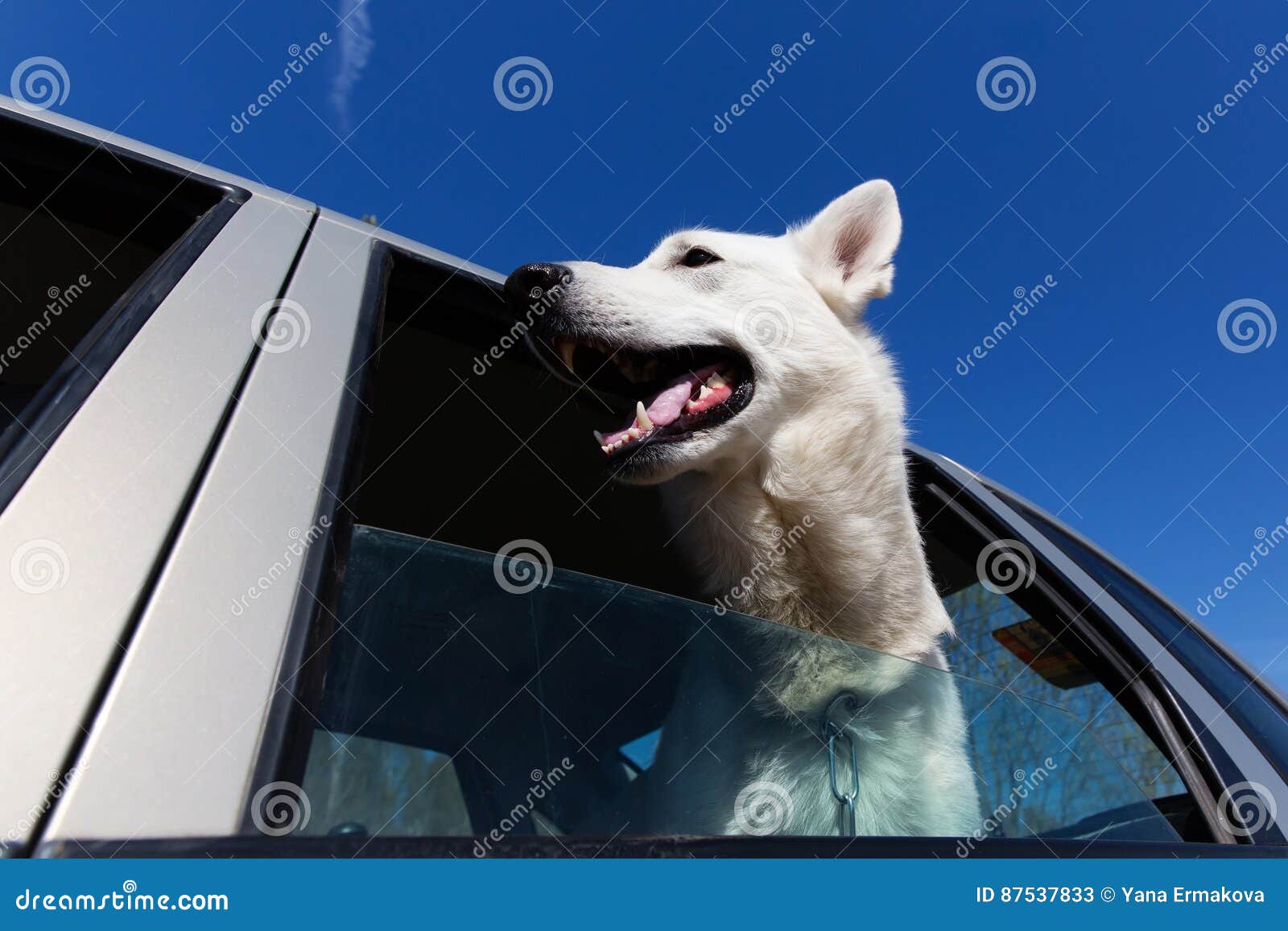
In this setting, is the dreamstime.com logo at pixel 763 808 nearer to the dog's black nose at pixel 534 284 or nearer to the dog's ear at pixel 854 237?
the dog's black nose at pixel 534 284

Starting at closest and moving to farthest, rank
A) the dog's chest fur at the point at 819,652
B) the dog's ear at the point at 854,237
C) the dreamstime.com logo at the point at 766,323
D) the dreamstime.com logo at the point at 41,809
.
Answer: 1. the dreamstime.com logo at the point at 41,809
2. the dog's chest fur at the point at 819,652
3. the dreamstime.com logo at the point at 766,323
4. the dog's ear at the point at 854,237

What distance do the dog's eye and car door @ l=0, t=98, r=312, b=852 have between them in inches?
62.2

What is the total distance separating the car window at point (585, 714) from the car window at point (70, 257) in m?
0.31

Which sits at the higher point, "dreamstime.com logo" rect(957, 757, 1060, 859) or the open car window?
the open car window

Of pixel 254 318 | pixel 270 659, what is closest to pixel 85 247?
pixel 254 318

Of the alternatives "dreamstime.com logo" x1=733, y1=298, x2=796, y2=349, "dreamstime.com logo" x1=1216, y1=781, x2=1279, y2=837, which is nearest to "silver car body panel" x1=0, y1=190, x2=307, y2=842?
"dreamstime.com logo" x1=733, y1=298, x2=796, y2=349

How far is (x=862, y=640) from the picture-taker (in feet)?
6.81

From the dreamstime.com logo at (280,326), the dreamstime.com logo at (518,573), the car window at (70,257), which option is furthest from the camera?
the dreamstime.com logo at (518,573)

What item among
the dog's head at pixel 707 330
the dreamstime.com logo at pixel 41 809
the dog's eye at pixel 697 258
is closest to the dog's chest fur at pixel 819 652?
the dog's head at pixel 707 330

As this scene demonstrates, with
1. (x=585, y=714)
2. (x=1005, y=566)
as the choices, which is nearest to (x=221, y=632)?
(x=585, y=714)

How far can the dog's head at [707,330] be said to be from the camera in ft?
6.98

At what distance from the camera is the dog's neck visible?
213 cm

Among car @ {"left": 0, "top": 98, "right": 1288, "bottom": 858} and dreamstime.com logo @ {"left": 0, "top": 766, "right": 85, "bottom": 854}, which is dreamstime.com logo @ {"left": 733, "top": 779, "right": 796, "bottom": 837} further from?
dreamstime.com logo @ {"left": 0, "top": 766, "right": 85, "bottom": 854}

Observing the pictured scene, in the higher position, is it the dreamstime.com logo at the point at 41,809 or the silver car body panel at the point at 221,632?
the silver car body panel at the point at 221,632
